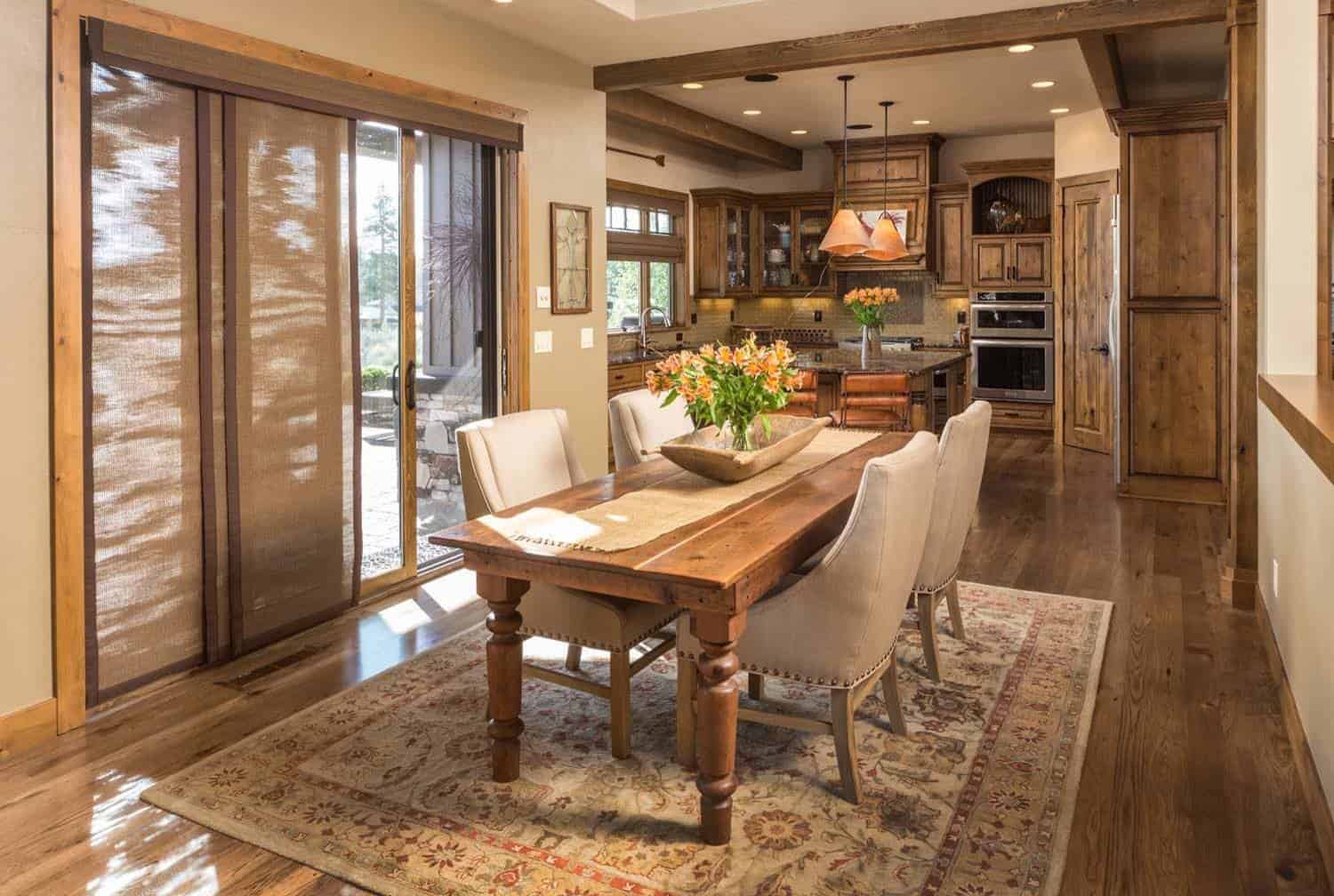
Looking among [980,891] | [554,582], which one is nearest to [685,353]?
[554,582]

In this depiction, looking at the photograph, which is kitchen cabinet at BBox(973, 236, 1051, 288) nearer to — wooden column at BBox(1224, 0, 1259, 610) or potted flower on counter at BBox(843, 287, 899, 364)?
potted flower on counter at BBox(843, 287, 899, 364)

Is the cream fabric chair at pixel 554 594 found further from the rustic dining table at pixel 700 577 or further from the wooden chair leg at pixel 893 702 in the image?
the wooden chair leg at pixel 893 702

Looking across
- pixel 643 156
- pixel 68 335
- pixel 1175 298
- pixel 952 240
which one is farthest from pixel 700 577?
pixel 952 240

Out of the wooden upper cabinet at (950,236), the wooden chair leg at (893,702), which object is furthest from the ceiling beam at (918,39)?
the wooden upper cabinet at (950,236)

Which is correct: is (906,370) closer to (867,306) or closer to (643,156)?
(867,306)

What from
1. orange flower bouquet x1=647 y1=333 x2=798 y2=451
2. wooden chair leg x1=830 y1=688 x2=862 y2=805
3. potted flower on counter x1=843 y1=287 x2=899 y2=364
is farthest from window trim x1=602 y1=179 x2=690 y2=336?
wooden chair leg x1=830 y1=688 x2=862 y2=805

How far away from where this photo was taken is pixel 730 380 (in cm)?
311

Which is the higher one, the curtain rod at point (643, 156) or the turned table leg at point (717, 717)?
the curtain rod at point (643, 156)

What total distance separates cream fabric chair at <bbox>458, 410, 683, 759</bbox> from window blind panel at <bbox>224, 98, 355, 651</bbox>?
98 centimetres

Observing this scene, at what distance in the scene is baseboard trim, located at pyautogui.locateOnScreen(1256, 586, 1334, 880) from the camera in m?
2.27

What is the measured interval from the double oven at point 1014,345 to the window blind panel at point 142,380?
7.14 metres

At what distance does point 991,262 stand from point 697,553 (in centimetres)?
762

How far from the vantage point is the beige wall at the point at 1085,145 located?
7973 millimetres

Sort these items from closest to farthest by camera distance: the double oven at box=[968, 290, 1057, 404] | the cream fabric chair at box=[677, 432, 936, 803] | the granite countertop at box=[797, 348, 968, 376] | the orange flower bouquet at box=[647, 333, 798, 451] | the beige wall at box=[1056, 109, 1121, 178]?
the cream fabric chair at box=[677, 432, 936, 803]
the orange flower bouquet at box=[647, 333, 798, 451]
the granite countertop at box=[797, 348, 968, 376]
the beige wall at box=[1056, 109, 1121, 178]
the double oven at box=[968, 290, 1057, 404]
